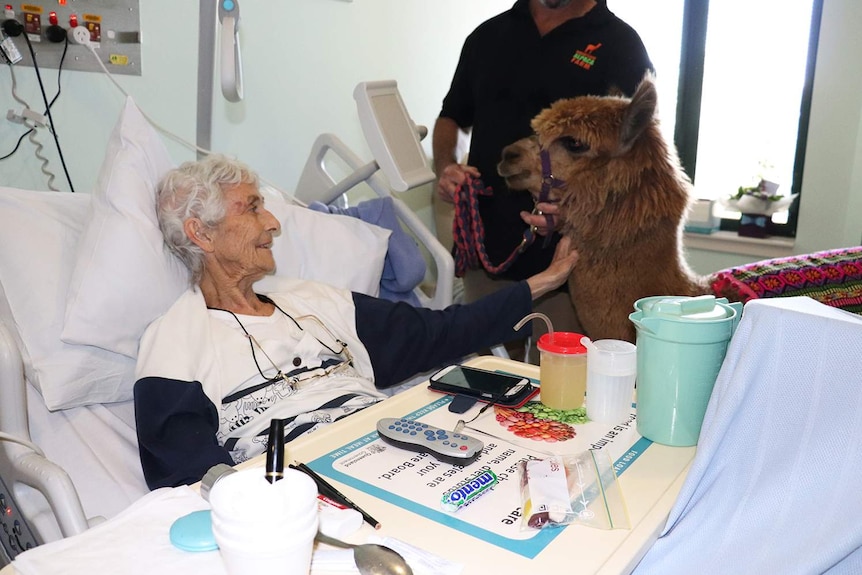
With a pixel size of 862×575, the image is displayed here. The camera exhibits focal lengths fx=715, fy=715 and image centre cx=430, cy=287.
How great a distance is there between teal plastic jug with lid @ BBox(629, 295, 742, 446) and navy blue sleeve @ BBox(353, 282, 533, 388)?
2.03 feet

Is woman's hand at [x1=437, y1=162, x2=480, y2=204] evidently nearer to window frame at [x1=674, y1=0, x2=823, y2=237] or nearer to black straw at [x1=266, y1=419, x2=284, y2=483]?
black straw at [x1=266, y1=419, x2=284, y2=483]

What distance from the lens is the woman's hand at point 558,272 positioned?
1.89m

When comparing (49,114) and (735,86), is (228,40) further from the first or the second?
(735,86)

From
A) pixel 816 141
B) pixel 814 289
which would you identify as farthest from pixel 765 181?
pixel 814 289

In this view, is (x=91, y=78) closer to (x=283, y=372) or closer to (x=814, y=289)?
(x=283, y=372)

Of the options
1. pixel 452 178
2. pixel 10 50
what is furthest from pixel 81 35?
pixel 452 178

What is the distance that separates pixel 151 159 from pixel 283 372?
0.65 m

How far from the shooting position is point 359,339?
1.80 metres

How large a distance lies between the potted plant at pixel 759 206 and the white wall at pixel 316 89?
0.17 metres

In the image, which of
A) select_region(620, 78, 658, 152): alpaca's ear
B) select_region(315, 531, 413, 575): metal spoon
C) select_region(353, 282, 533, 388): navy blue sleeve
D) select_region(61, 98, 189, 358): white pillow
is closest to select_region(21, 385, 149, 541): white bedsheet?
select_region(61, 98, 189, 358): white pillow

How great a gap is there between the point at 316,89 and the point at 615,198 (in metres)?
1.76

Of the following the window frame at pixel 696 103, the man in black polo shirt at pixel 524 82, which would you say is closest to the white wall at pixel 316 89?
the window frame at pixel 696 103

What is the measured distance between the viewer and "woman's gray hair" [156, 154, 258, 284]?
171 cm

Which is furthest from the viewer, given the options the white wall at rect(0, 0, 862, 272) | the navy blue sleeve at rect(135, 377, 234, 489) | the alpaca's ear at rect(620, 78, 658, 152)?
the white wall at rect(0, 0, 862, 272)
